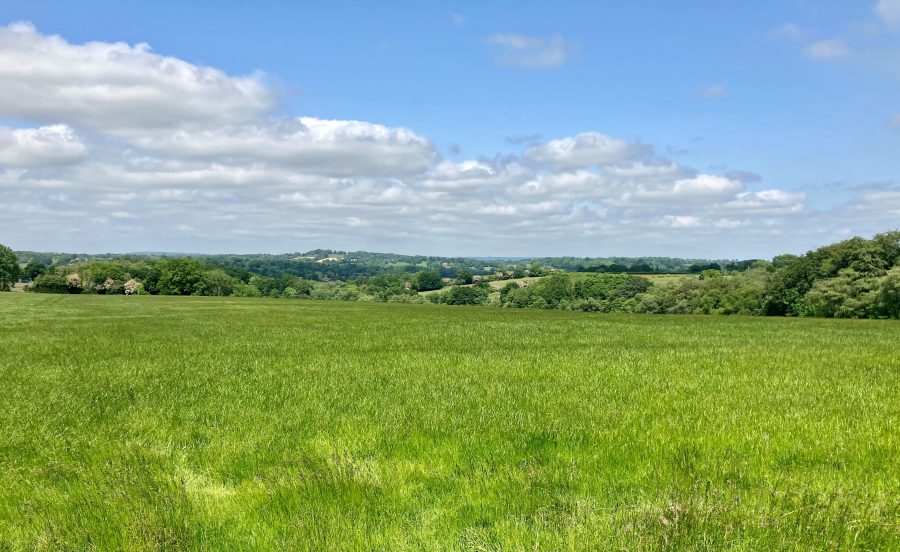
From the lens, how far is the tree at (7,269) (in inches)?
5842

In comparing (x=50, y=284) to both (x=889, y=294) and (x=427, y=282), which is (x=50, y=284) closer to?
(x=427, y=282)

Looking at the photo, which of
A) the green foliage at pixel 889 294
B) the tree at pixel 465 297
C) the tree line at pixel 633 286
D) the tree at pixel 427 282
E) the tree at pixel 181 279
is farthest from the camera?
the tree at pixel 427 282

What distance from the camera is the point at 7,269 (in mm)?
151500

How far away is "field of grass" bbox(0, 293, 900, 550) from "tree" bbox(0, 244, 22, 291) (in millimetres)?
169169

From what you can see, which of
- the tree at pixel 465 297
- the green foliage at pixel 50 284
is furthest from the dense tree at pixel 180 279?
the tree at pixel 465 297

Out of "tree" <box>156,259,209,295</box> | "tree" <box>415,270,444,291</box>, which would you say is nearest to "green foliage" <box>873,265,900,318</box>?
"tree" <box>415,270,444,291</box>

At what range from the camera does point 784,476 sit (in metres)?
7.04

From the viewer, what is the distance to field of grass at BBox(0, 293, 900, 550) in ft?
18.7

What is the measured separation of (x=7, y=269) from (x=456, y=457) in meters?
190

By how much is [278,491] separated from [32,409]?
893 cm

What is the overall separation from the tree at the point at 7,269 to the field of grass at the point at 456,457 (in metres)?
169

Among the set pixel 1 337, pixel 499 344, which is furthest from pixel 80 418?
pixel 1 337

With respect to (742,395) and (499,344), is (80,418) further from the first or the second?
(499,344)

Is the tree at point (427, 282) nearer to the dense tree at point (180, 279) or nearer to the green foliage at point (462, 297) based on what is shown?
the green foliage at point (462, 297)
